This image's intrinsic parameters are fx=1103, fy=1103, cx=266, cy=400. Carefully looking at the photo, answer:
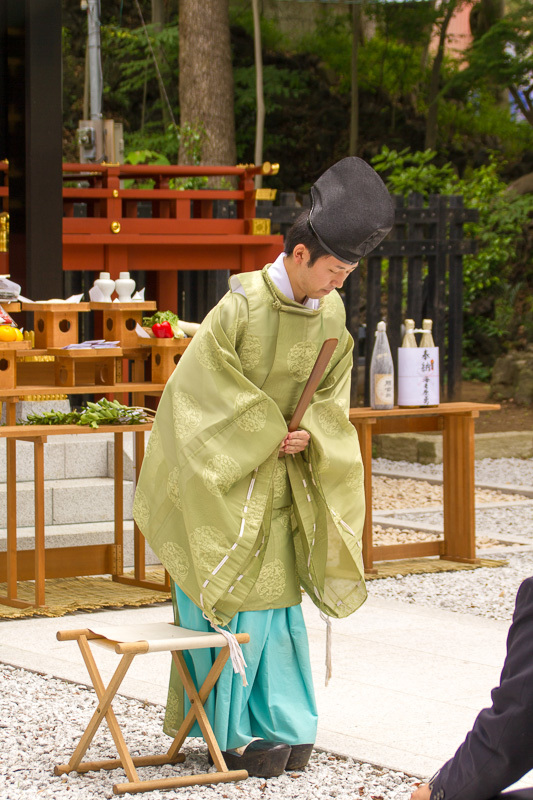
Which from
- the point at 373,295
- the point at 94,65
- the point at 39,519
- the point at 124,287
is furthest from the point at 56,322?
the point at 94,65

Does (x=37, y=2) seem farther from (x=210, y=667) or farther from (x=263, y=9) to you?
(x=263, y=9)

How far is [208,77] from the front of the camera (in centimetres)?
1512

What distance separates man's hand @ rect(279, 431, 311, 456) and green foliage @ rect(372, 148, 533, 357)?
445 inches

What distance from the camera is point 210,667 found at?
3205mm

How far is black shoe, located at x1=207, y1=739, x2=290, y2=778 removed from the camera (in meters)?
3.22

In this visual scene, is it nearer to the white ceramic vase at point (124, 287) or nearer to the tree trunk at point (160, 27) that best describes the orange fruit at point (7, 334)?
the white ceramic vase at point (124, 287)

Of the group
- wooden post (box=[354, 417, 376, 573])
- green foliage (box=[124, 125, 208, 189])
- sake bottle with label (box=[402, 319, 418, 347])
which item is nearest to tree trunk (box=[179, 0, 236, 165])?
green foliage (box=[124, 125, 208, 189])

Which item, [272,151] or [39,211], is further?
[272,151]

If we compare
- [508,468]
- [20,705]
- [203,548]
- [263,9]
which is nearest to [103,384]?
[20,705]

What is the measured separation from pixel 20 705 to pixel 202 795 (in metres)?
1.03

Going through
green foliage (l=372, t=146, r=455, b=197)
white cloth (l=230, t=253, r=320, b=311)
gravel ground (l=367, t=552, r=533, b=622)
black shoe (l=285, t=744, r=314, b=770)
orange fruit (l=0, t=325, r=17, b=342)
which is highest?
green foliage (l=372, t=146, r=455, b=197)

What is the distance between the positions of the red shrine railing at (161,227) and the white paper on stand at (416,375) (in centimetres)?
265

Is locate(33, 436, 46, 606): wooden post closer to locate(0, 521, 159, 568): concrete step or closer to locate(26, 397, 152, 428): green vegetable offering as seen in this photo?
locate(26, 397, 152, 428): green vegetable offering

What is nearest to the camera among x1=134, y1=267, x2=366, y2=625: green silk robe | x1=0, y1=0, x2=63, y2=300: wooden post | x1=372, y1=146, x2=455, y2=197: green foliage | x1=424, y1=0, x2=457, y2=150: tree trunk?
x1=134, y1=267, x2=366, y2=625: green silk robe
